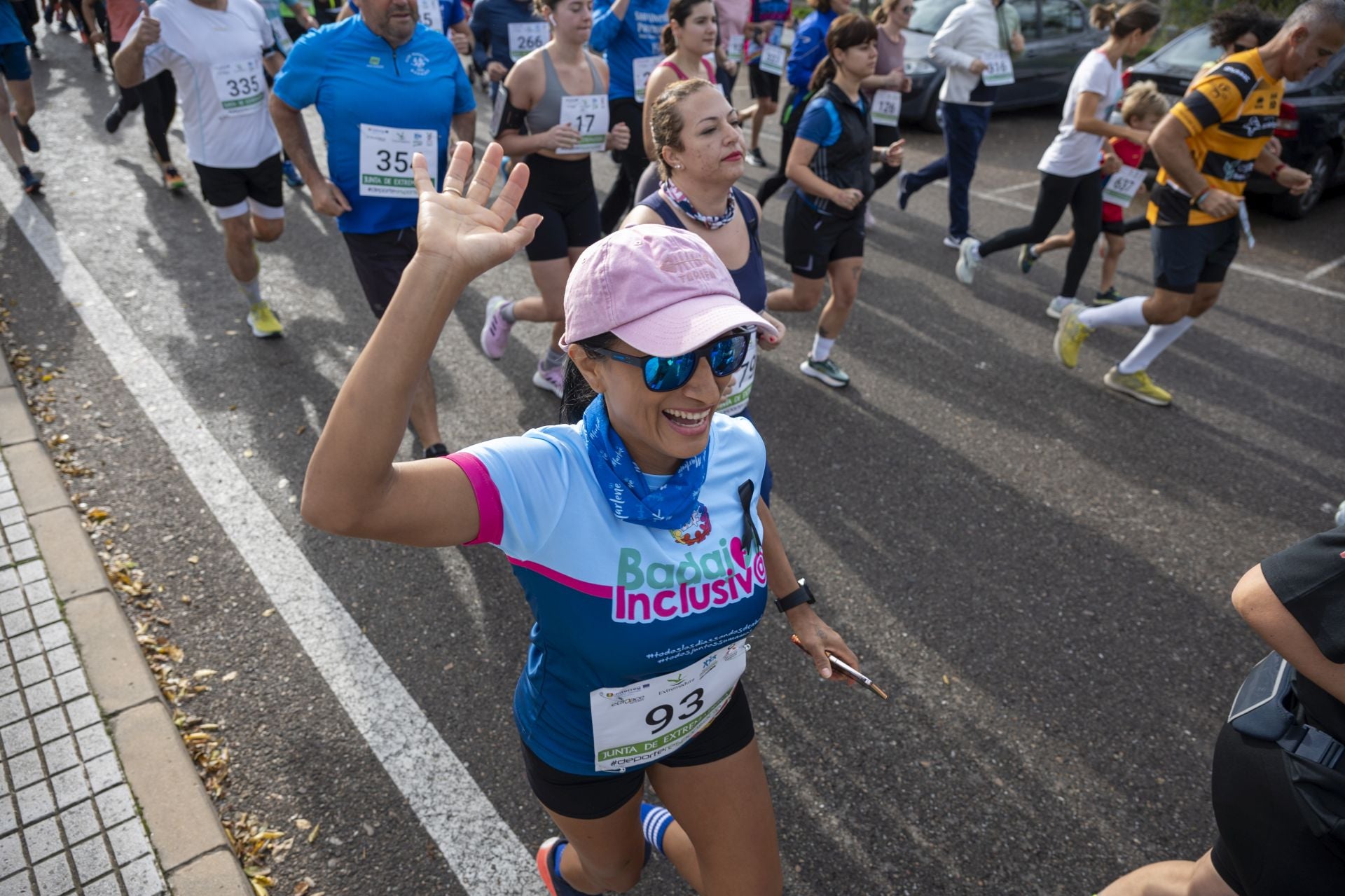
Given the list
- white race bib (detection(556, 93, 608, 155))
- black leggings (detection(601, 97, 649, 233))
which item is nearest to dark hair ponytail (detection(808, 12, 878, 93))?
white race bib (detection(556, 93, 608, 155))

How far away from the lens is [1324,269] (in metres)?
7.62

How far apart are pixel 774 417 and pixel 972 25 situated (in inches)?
168

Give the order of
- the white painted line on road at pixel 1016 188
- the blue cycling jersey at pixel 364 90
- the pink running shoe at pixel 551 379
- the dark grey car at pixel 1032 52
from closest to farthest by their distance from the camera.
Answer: the blue cycling jersey at pixel 364 90
the pink running shoe at pixel 551 379
the white painted line on road at pixel 1016 188
the dark grey car at pixel 1032 52

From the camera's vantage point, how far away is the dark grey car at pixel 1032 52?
10.5m

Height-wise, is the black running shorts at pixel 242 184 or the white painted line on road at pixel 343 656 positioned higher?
the black running shorts at pixel 242 184

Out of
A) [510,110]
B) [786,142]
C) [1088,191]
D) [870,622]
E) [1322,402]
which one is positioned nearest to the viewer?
[870,622]

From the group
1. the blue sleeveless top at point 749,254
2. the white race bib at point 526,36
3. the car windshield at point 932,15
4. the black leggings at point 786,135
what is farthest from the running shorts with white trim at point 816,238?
the car windshield at point 932,15

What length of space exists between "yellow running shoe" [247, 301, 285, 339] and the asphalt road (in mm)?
78

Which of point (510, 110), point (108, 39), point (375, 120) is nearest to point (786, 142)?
point (510, 110)

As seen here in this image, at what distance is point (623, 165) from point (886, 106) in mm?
2400

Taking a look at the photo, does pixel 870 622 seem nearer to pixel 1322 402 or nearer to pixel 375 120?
pixel 375 120

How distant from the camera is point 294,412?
15.8 ft

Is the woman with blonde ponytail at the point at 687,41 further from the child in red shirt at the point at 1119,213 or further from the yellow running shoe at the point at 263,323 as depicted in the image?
the child in red shirt at the point at 1119,213

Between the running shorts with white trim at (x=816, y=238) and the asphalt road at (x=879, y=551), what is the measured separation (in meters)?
0.81
